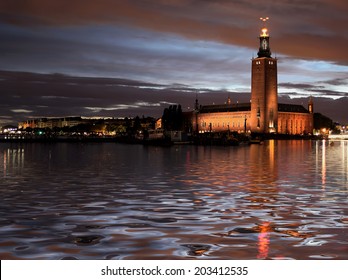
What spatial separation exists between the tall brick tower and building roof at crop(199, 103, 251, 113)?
1201 cm

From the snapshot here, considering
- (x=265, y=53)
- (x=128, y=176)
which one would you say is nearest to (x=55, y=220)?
(x=128, y=176)

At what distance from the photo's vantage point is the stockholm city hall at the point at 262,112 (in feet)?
468

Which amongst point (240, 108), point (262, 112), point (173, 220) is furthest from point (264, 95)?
point (173, 220)

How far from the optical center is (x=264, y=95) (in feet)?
468

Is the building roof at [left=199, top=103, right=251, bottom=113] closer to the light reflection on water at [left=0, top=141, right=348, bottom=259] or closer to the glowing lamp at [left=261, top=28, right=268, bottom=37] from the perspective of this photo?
the glowing lamp at [left=261, top=28, right=268, bottom=37]

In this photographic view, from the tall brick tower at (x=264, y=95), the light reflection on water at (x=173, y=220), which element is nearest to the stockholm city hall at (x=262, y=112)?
the tall brick tower at (x=264, y=95)

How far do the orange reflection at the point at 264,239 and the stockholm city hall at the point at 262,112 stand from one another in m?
121

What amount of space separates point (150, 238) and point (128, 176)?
13.4 meters

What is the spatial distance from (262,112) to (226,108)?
2894 cm

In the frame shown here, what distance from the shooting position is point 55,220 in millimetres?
11398

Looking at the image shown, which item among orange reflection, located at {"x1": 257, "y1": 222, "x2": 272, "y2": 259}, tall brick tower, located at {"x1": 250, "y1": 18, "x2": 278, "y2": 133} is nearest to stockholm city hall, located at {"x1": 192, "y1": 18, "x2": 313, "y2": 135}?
tall brick tower, located at {"x1": 250, "y1": 18, "x2": 278, "y2": 133}

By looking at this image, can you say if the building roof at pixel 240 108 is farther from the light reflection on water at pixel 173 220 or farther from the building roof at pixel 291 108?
the light reflection on water at pixel 173 220
